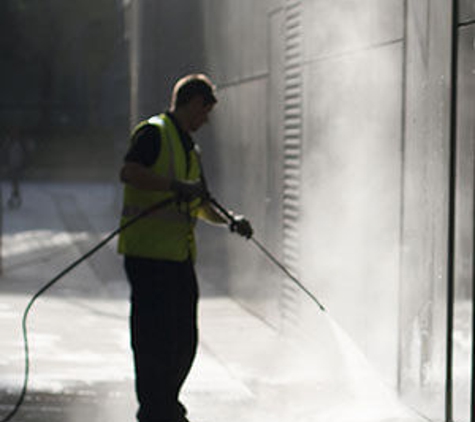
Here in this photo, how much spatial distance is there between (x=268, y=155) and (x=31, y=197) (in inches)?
840

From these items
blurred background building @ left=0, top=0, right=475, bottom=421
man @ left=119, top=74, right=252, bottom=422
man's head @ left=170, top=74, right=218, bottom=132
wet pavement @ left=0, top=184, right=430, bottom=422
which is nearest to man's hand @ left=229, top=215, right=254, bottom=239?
man @ left=119, top=74, right=252, bottom=422

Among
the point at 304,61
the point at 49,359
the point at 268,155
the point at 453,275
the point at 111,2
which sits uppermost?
the point at 111,2

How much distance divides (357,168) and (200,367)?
1835 millimetres

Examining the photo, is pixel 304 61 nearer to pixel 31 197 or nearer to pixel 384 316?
pixel 384 316

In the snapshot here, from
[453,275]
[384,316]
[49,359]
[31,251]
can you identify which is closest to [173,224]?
[453,275]

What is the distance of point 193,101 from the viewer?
604 centimetres

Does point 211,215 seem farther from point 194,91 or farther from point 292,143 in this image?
point 292,143

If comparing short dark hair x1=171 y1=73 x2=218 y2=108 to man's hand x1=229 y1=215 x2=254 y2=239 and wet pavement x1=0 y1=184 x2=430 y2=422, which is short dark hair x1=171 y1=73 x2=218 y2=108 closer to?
man's hand x1=229 y1=215 x2=254 y2=239

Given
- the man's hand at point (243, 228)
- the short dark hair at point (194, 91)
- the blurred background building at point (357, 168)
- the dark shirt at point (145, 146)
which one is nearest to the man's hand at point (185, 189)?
the dark shirt at point (145, 146)

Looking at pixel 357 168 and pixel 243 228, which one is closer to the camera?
pixel 243 228

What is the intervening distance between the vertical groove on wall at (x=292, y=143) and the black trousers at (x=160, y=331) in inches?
158

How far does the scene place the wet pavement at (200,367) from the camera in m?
7.32

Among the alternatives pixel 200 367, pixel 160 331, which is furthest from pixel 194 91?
pixel 200 367

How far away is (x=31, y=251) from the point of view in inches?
701
